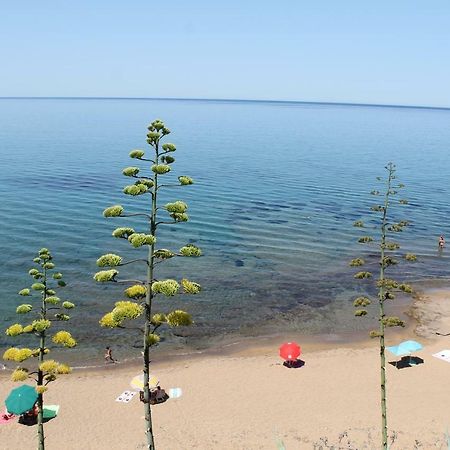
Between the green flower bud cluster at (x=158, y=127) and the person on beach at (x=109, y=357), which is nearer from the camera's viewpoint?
the green flower bud cluster at (x=158, y=127)

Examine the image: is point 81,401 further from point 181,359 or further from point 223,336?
point 223,336

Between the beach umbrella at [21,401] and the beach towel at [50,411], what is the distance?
1592mm

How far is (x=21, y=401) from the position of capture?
29.5 meters

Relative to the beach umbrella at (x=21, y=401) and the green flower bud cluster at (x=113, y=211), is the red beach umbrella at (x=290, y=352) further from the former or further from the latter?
the green flower bud cluster at (x=113, y=211)

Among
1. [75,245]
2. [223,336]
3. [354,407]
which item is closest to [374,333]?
[354,407]

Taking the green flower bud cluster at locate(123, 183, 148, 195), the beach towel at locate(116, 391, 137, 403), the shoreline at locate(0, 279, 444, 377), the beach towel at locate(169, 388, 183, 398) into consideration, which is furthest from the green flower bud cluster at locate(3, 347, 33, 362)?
the shoreline at locate(0, 279, 444, 377)

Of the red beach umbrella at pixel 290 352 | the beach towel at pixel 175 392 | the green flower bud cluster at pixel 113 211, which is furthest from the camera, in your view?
the red beach umbrella at pixel 290 352

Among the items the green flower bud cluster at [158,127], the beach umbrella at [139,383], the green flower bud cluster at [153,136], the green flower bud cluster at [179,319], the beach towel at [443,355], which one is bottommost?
the beach umbrella at [139,383]

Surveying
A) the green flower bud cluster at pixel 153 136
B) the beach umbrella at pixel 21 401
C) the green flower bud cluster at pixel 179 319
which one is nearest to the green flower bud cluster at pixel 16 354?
the green flower bud cluster at pixel 179 319

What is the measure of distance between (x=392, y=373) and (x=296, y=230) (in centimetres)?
3835

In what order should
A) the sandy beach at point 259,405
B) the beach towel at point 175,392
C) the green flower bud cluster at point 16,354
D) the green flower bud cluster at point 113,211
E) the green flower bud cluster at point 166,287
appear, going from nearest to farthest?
the green flower bud cluster at point 166,287
the green flower bud cluster at point 113,211
the green flower bud cluster at point 16,354
the sandy beach at point 259,405
the beach towel at point 175,392

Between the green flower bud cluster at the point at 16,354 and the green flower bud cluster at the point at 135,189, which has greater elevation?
the green flower bud cluster at the point at 135,189

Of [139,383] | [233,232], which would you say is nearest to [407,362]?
[139,383]

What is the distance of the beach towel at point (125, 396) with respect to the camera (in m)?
33.0
